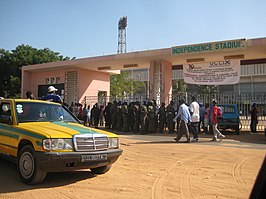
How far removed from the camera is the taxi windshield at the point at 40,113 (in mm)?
6152

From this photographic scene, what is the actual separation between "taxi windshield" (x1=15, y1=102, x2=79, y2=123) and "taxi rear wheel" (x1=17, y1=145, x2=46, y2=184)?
0.90 meters

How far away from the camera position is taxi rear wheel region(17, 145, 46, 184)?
508 cm

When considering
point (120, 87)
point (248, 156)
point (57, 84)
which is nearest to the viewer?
point (248, 156)

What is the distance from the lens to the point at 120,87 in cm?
3497

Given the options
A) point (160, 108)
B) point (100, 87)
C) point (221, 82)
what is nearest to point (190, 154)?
point (160, 108)

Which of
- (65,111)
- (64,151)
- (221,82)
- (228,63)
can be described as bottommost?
(64,151)

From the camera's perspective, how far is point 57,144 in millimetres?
5055

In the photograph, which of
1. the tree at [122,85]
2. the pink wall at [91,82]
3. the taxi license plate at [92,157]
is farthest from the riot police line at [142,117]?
the tree at [122,85]

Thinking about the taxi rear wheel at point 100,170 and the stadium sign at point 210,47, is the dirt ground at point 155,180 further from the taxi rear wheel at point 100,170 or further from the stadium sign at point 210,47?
the stadium sign at point 210,47

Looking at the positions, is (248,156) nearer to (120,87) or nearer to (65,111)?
(65,111)

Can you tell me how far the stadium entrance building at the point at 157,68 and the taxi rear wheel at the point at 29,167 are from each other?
11286mm

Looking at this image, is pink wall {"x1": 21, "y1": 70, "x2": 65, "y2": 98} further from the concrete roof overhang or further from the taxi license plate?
the taxi license plate

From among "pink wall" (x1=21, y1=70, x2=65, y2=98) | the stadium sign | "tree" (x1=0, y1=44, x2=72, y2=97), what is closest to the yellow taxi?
the stadium sign

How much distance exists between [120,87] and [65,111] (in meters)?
28.1
